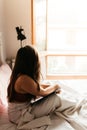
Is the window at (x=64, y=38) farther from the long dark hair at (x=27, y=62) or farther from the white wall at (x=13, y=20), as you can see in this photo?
the long dark hair at (x=27, y=62)

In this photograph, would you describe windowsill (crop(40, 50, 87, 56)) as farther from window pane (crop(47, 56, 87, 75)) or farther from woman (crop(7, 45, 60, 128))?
woman (crop(7, 45, 60, 128))

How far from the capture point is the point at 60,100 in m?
1.61

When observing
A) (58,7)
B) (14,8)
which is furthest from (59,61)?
(14,8)

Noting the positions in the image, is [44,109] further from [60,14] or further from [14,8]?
[60,14]

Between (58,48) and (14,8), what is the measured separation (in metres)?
1.01

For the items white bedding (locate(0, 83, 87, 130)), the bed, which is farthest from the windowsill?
white bedding (locate(0, 83, 87, 130))

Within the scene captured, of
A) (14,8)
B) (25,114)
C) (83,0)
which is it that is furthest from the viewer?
(83,0)

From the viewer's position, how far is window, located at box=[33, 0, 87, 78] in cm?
325

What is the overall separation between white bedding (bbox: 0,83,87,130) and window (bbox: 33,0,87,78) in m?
1.55

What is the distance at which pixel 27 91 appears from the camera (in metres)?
1.54

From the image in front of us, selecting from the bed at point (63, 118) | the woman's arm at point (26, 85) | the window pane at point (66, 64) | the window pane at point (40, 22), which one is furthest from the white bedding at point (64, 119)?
the window pane at point (66, 64)

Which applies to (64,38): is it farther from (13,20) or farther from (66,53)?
(13,20)

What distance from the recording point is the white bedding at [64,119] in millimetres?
1441

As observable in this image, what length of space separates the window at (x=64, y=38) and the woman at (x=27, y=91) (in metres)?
1.49
